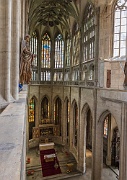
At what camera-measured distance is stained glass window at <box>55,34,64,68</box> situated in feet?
68.9

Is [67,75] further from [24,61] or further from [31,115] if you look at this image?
[24,61]

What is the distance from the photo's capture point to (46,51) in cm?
2136

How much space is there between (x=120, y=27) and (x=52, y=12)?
10.3 metres

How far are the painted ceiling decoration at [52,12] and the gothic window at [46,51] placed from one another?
1700 mm

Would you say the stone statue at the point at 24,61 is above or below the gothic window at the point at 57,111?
above

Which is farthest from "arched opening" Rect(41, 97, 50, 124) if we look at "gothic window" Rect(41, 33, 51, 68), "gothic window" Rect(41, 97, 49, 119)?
"gothic window" Rect(41, 33, 51, 68)

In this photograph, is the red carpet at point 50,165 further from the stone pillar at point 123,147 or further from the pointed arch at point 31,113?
the stone pillar at point 123,147

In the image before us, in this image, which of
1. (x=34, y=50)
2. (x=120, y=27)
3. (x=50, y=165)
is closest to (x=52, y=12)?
(x=34, y=50)

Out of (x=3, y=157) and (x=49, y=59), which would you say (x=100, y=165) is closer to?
(x=3, y=157)

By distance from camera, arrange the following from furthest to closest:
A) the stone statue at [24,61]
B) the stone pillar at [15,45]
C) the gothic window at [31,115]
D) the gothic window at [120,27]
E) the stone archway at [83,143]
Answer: the gothic window at [31,115] → the stone archway at [83,143] → the gothic window at [120,27] → the stone statue at [24,61] → the stone pillar at [15,45]

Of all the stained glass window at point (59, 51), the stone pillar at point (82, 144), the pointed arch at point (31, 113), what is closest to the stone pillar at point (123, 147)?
the stone pillar at point (82, 144)

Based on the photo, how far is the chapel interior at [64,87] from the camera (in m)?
4.50

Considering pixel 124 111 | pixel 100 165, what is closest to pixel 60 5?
pixel 124 111

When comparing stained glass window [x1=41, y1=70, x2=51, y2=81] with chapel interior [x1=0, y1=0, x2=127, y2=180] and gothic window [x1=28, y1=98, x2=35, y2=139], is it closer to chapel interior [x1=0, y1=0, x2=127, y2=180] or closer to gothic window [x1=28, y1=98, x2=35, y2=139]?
chapel interior [x1=0, y1=0, x2=127, y2=180]
